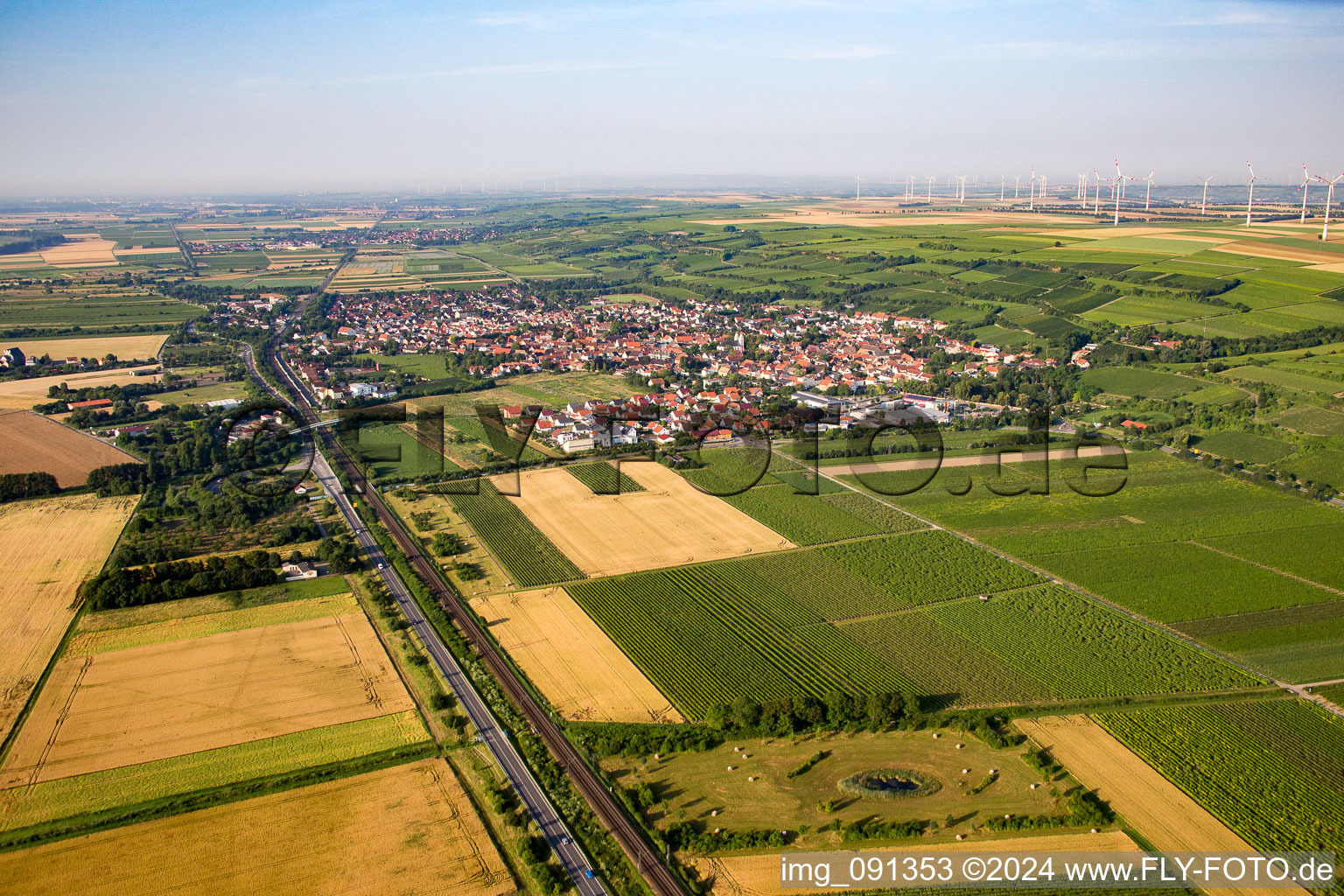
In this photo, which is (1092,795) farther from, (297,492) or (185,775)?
(297,492)

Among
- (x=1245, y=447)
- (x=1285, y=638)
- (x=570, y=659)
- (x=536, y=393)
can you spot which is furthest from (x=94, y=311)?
(x=1285, y=638)

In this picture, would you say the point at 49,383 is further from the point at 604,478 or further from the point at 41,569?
the point at 604,478

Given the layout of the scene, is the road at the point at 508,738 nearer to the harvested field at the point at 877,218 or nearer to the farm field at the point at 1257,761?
the farm field at the point at 1257,761

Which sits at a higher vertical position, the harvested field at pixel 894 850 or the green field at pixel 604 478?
the green field at pixel 604 478

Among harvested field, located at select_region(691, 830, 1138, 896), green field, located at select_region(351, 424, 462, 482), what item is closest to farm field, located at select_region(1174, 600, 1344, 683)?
harvested field, located at select_region(691, 830, 1138, 896)

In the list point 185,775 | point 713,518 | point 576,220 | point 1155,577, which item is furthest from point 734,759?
point 576,220

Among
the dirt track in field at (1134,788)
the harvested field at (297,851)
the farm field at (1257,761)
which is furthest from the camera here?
the farm field at (1257,761)

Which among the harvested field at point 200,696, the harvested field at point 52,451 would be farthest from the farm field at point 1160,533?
the harvested field at point 52,451
